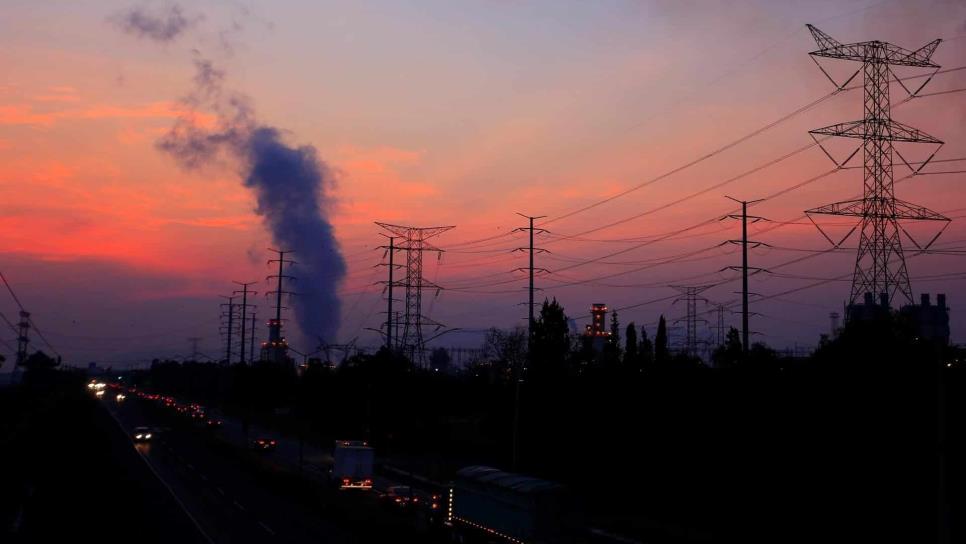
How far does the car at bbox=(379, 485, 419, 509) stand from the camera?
143ft

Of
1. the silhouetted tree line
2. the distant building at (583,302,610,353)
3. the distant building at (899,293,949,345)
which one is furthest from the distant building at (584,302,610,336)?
the distant building at (899,293,949,345)

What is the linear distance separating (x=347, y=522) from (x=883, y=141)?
30.6m

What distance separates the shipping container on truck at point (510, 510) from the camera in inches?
1241

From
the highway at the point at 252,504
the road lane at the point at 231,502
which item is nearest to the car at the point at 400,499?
the highway at the point at 252,504

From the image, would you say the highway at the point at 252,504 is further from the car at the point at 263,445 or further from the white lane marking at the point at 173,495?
the car at the point at 263,445

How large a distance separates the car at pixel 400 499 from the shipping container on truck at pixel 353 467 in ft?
24.5

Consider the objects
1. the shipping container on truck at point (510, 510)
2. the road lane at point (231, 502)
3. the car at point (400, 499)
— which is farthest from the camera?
the car at point (400, 499)

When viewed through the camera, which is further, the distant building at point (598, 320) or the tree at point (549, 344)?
the distant building at point (598, 320)

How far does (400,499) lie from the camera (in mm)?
44375

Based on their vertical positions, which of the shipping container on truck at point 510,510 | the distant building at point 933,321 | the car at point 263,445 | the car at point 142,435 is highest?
the distant building at point 933,321

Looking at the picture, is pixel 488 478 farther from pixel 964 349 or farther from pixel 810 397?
pixel 964 349

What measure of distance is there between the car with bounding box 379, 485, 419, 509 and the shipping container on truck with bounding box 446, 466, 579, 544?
696cm

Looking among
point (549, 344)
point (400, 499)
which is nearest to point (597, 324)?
point (549, 344)

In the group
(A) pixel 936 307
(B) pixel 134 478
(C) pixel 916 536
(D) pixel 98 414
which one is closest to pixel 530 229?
(B) pixel 134 478
